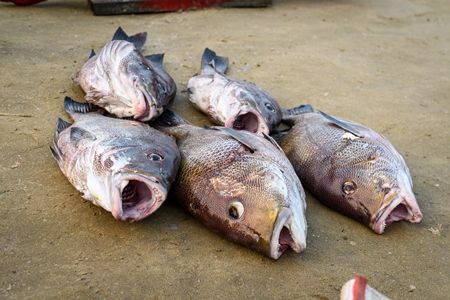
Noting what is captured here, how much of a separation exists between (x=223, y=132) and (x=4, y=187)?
174 centimetres

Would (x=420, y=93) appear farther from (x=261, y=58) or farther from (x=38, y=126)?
(x=38, y=126)

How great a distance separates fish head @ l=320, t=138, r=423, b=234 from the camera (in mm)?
3908

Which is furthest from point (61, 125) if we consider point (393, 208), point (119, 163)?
point (393, 208)

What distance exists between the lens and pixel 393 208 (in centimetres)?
392

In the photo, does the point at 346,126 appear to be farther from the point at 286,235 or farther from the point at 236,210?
the point at 236,210

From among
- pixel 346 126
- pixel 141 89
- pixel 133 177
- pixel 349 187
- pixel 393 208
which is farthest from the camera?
pixel 141 89

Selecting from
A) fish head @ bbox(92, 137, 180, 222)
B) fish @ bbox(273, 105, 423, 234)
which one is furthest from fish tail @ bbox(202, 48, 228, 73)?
fish head @ bbox(92, 137, 180, 222)

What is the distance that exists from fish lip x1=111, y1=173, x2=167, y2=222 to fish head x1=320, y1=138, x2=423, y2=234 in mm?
1423

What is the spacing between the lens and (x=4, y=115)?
4961 mm

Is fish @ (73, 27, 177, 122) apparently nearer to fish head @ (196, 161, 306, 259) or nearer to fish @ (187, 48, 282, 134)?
fish @ (187, 48, 282, 134)

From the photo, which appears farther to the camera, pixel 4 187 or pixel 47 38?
pixel 47 38

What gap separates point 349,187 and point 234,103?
148 cm

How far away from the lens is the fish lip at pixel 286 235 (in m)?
3.40

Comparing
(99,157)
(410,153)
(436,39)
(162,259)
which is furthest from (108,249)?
(436,39)
